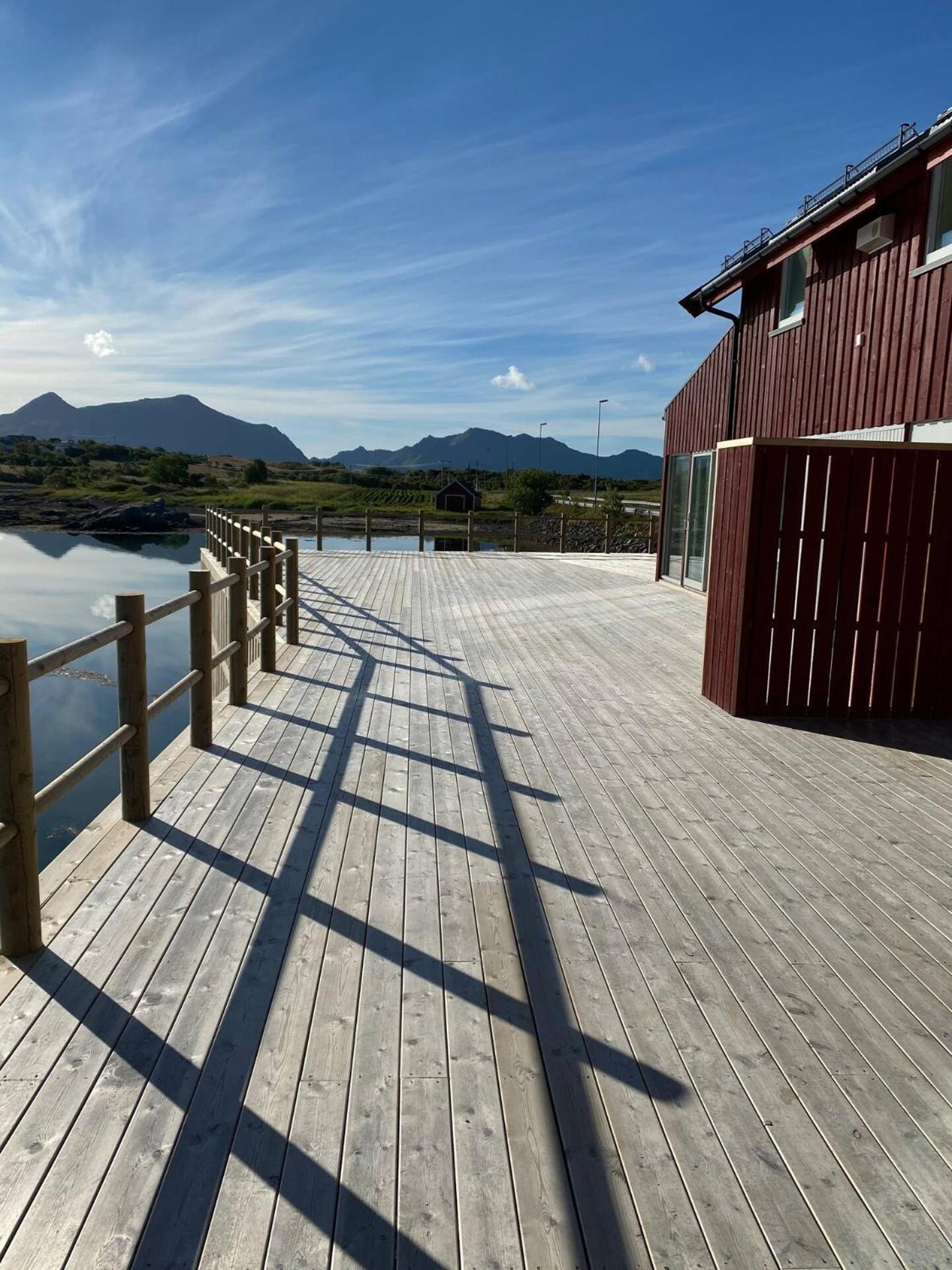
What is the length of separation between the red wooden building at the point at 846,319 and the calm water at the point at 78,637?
37.7ft

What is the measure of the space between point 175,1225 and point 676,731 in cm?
496

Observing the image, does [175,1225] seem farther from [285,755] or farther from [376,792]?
[285,755]

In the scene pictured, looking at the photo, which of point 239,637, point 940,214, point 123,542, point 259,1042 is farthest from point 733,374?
point 123,542

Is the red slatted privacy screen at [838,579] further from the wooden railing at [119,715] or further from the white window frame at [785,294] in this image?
the white window frame at [785,294]

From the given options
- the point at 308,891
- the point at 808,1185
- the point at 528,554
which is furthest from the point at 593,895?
the point at 528,554

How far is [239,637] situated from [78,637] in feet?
59.3

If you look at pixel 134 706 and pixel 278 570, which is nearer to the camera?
pixel 134 706

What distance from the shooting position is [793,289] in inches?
460

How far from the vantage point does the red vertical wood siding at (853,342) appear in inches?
329

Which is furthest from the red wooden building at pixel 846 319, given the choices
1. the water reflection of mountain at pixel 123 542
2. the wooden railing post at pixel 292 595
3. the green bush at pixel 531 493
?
the green bush at pixel 531 493

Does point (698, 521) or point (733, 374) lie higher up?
point (733, 374)

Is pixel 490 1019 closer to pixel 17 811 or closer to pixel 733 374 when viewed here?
pixel 17 811

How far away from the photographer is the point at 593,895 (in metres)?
3.81

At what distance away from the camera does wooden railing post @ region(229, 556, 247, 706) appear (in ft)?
22.4
